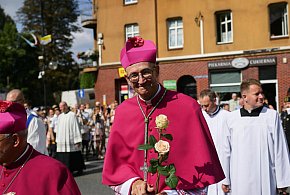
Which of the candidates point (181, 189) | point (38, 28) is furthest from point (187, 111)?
point (38, 28)

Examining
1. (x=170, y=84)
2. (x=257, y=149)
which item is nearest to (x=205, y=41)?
(x=170, y=84)

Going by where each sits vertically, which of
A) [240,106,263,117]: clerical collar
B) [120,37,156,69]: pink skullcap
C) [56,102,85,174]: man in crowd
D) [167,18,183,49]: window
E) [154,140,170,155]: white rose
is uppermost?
[167,18,183,49]: window

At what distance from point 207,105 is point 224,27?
21019mm

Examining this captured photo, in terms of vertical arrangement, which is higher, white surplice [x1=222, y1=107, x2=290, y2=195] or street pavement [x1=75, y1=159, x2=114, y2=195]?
white surplice [x1=222, y1=107, x2=290, y2=195]

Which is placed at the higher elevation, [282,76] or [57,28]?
[57,28]

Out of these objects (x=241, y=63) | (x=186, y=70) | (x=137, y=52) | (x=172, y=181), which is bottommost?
(x=172, y=181)

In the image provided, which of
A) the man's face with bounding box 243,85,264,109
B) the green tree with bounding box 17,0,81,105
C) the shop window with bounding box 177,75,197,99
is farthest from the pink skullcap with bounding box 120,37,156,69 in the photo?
the green tree with bounding box 17,0,81,105

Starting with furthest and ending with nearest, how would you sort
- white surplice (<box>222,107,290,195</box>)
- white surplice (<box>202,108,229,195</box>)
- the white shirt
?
the white shirt
white surplice (<box>202,108,229,195</box>)
white surplice (<box>222,107,290,195</box>)

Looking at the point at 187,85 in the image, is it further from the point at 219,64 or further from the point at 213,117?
the point at 213,117

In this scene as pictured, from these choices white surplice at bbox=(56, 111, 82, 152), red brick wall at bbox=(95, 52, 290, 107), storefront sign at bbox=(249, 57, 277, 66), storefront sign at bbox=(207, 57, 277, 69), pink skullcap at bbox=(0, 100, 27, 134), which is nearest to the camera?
pink skullcap at bbox=(0, 100, 27, 134)

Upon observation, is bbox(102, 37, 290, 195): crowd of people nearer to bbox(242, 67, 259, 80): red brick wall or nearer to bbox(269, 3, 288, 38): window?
bbox(242, 67, 259, 80): red brick wall

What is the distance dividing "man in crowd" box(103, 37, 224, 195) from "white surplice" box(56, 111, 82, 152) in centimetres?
940

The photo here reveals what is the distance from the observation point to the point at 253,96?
5.67 meters

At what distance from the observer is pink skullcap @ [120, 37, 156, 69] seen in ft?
11.8
